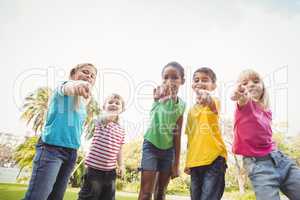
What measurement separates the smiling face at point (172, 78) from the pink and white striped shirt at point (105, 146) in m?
0.32

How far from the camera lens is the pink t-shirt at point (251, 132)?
3.82ft

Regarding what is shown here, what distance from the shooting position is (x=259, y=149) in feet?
3.81

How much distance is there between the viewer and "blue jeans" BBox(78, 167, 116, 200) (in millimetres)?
1355

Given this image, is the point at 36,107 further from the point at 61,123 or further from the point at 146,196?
the point at 146,196

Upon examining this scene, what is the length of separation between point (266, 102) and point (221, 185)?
1.25ft

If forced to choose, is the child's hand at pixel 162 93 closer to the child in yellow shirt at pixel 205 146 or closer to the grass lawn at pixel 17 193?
the child in yellow shirt at pixel 205 146

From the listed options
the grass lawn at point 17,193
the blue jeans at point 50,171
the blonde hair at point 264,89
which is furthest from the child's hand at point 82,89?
the grass lawn at point 17,193

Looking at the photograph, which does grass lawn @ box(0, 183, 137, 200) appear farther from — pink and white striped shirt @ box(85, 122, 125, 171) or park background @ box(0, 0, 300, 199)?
pink and white striped shirt @ box(85, 122, 125, 171)

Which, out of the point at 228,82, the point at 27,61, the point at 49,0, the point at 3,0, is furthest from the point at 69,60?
the point at 228,82

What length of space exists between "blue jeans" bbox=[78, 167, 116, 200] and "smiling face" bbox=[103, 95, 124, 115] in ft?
0.98

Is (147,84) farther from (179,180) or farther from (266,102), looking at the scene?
(266,102)

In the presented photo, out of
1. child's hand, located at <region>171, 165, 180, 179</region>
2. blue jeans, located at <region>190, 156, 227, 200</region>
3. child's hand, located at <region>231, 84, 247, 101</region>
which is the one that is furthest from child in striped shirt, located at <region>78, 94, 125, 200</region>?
child's hand, located at <region>231, 84, 247, 101</region>

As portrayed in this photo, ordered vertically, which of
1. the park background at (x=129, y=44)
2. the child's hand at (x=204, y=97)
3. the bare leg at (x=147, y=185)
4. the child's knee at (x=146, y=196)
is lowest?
the child's knee at (x=146, y=196)

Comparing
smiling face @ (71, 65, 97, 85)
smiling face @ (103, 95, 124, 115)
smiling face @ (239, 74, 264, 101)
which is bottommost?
smiling face @ (103, 95, 124, 115)
